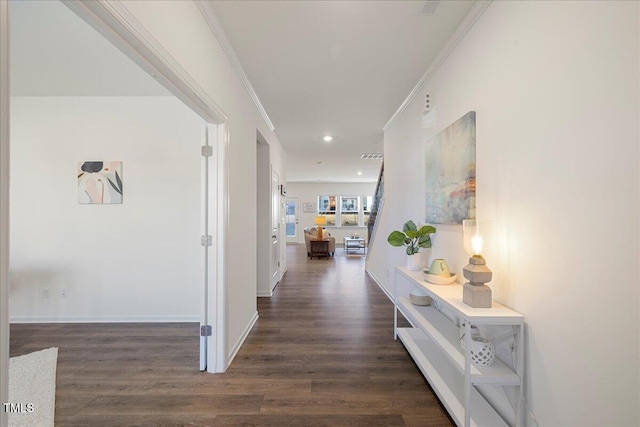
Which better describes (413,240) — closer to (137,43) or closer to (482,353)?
(482,353)

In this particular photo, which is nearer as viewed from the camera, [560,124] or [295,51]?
[560,124]

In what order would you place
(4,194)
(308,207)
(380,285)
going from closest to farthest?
1. (4,194)
2. (380,285)
3. (308,207)

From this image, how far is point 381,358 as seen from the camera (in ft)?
7.52

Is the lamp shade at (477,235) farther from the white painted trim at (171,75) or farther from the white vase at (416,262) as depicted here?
the white painted trim at (171,75)

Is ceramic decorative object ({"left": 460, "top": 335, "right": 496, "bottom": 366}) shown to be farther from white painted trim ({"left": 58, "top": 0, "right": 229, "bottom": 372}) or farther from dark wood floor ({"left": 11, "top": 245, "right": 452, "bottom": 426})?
white painted trim ({"left": 58, "top": 0, "right": 229, "bottom": 372})

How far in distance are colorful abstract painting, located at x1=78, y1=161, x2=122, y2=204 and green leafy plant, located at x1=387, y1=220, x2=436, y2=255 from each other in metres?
3.13

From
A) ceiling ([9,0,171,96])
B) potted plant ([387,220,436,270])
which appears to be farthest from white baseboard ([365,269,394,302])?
ceiling ([9,0,171,96])

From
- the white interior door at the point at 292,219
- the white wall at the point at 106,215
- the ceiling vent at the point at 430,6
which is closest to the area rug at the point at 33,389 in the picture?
the white wall at the point at 106,215

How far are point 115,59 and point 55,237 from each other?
2.16m

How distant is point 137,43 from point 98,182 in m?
2.57

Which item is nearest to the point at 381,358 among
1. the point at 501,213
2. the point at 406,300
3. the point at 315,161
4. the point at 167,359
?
the point at 406,300

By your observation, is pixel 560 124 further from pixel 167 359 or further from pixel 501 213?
pixel 167 359

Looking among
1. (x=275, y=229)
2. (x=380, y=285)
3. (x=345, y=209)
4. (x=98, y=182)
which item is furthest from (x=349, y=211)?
(x=98, y=182)

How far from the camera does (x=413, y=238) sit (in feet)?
7.91
